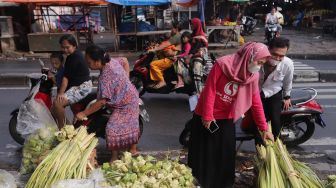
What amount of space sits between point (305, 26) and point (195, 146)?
25300 mm

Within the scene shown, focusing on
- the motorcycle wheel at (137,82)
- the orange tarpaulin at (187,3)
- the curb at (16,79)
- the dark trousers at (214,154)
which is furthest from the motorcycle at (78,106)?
the orange tarpaulin at (187,3)

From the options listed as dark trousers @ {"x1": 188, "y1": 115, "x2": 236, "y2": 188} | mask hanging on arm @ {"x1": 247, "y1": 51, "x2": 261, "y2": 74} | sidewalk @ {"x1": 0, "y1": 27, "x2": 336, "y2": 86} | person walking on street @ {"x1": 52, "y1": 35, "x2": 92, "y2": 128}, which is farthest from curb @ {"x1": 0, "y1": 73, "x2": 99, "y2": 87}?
mask hanging on arm @ {"x1": 247, "y1": 51, "x2": 261, "y2": 74}

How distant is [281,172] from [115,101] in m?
1.72

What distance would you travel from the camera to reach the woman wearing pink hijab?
2992mm

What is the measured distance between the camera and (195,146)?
341cm

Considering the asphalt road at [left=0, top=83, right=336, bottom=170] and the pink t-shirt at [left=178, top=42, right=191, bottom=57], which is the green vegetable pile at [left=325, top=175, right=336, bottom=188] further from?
the pink t-shirt at [left=178, top=42, right=191, bottom=57]

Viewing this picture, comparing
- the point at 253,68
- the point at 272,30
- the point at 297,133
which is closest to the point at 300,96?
the point at 297,133

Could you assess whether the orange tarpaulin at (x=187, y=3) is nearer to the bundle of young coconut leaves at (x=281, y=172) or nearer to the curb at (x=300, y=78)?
the curb at (x=300, y=78)

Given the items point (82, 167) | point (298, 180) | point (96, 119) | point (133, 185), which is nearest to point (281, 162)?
point (298, 180)

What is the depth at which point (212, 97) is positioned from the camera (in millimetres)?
3094

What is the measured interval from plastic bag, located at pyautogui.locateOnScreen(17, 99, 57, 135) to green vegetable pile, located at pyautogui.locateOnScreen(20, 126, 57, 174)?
66 centimetres

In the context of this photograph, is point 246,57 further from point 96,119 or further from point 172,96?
point 172,96

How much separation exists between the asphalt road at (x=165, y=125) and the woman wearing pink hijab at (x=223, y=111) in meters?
1.80

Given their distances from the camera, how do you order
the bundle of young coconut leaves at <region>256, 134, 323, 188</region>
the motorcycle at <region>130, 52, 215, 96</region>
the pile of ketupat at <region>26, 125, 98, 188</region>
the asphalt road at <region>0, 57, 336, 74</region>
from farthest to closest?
the asphalt road at <region>0, 57, 336, 74</region> < the motorcycle at <region>130, 52, 215, 96</region> < the bundle of young coconut leaves at <region>256, 134, 323, 188</region> < the pile of ketupat at <region>26, 125, 98, 188</region>
